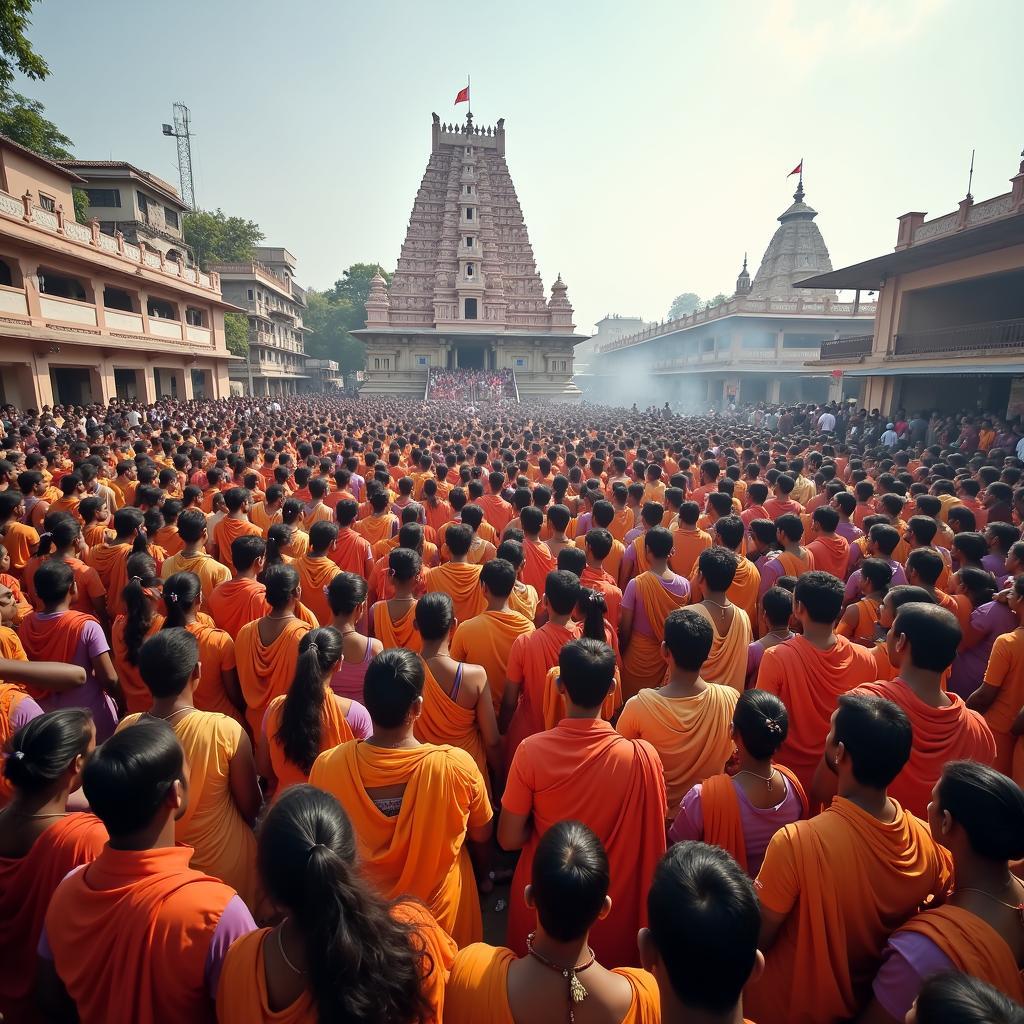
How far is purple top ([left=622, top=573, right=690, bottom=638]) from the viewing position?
4.44 metres

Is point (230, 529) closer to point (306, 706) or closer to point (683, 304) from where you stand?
point (306, 706)

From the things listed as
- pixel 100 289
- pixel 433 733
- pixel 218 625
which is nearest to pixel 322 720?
pixel 433 733

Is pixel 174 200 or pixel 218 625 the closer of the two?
pixel 218 625

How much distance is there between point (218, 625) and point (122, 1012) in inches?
113

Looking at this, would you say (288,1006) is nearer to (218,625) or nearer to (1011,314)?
(218,625)

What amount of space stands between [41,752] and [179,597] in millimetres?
1615

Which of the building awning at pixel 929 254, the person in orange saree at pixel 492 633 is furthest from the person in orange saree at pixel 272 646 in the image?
the building awning at pixel 929 254

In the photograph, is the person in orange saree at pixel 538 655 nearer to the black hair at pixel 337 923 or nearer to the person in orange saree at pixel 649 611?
the person in orange saree at pixel 649 611

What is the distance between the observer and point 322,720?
2662 millimetres

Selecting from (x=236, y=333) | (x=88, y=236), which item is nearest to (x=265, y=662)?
(x=88, y=236)

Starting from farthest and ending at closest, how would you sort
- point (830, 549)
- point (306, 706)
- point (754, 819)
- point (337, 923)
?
1. point (830, 549)
2. point (306, 706)
3. point (754, 819)
4. point (337, 923)

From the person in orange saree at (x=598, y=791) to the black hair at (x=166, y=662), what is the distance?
1462mm

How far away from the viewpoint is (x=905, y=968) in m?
1.68

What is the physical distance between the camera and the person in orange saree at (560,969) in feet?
4.85
